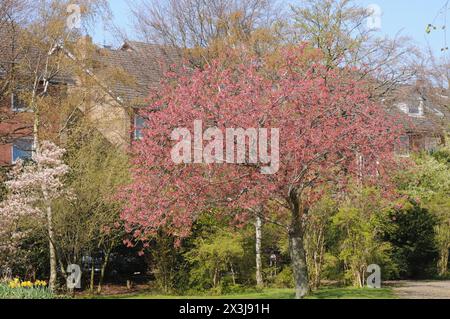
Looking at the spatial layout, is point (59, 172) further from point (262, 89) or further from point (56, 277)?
point (262, 89)

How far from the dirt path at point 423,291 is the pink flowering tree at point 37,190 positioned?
912 cm

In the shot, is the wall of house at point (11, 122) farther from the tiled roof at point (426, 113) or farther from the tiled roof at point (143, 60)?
the tiled roof at point (426, 113)

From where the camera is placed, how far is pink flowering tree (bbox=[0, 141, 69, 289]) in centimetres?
1681

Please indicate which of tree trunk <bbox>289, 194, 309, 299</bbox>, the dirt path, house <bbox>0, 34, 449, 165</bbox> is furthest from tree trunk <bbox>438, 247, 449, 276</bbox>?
tree trunk <bbox>289, 194, 309, 299</bbox>

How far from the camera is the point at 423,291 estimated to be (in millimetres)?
17625

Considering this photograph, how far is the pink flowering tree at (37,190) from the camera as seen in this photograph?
1681cm

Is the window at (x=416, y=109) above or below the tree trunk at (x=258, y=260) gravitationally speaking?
above

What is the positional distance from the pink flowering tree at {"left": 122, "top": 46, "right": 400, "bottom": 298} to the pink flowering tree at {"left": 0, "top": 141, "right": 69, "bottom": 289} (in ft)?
15.4

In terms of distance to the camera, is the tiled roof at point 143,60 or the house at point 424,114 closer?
the tiled roof at point 143,60

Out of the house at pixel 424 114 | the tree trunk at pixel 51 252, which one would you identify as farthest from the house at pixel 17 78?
the house at pixel 424 114

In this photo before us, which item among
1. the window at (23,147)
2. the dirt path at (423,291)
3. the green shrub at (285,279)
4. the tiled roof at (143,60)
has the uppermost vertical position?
the tiled roof at (143,60)

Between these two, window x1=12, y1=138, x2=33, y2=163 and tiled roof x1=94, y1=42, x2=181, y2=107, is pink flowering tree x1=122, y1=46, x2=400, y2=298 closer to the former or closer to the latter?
window x1=12, y1=138, x2=33, y2=163

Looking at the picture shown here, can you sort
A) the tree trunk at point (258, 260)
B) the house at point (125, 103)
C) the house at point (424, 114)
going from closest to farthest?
the tree trunk at point (258, 260), the house at point (125, 103), the house at point (424, 114)
